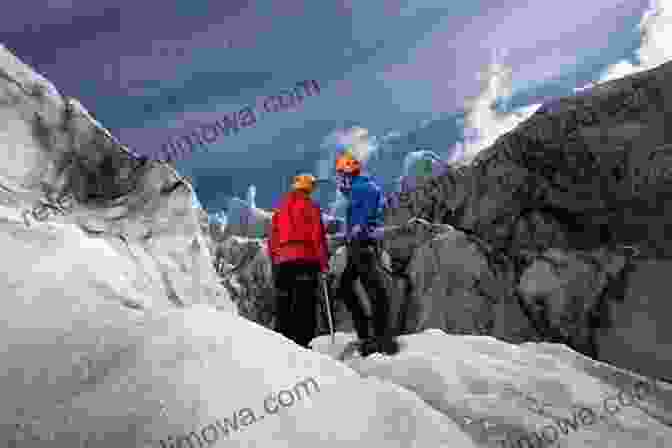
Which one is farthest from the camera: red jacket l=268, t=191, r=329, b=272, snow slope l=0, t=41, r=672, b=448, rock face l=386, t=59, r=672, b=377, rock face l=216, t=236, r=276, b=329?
rock face l=216, t=236, r=276, b=329

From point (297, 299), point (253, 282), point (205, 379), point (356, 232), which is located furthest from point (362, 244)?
point (253, 282)

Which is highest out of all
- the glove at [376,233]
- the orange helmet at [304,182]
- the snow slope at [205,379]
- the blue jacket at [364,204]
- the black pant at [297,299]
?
the orange helmet at [304,182]

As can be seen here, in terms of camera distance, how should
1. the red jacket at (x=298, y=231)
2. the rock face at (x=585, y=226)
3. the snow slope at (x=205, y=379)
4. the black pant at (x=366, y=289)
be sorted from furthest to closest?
the rock face at (x=585, y=226)
the black pant at (x=366, y=289)
the red jacket at (x=298, y=231)
the snow slope at (x=205, y=379)

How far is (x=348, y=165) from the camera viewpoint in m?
8.09

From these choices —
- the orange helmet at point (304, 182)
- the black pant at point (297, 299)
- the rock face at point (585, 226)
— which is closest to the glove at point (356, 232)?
the black pant at point (297, 299)

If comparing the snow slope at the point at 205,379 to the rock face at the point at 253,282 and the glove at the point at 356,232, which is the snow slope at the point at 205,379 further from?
the rock face at the point at 253,282

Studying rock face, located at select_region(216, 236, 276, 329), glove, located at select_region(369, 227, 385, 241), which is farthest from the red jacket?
rock face, located at select_region(216, 236, 276, 329)

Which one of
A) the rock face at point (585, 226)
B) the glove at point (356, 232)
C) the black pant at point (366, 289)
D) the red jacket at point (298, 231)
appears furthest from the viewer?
the rock face at point (585, 226)

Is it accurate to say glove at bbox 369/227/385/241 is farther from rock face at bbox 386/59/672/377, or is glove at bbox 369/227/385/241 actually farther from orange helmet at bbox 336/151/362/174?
rock face at bbox 386/59/672/377

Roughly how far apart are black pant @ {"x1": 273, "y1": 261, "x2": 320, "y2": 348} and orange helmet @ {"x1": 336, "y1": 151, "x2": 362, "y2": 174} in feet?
5.16

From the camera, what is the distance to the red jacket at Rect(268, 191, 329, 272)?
760 cm

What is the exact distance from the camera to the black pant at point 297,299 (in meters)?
7.65

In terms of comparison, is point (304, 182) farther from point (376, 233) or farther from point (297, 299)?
point (297, 299)

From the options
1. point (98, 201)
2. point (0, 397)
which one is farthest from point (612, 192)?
point (0, 397)
